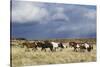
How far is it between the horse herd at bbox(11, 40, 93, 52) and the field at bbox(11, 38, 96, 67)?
41mm

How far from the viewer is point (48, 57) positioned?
2590mm

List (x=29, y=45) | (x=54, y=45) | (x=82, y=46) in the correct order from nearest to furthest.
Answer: (x=29, y=45), (x=54, y=45), (x=82, y=46)

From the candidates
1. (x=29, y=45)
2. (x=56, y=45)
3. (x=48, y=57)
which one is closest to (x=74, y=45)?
(x=56, y=45)

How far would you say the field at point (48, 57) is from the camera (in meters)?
2.46

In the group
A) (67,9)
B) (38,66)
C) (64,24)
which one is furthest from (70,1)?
(38,66)

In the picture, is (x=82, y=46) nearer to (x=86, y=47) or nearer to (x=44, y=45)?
(x=86, y=47)

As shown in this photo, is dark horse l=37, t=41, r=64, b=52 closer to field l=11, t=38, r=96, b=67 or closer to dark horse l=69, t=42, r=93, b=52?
field l=11, t=38, r=96, b=67

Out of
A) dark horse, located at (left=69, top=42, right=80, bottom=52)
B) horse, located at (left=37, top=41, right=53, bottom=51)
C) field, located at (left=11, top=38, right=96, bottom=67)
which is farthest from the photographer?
dark horse, located at (left=69, top=42, right=80, bottom=52)

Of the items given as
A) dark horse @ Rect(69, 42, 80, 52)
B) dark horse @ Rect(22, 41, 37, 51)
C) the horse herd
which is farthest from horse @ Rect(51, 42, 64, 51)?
dark horse @ Rect(22, 41, 37, 51)

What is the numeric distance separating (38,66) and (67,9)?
32.2 inches

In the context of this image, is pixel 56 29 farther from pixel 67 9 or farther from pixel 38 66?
pixel 38 66

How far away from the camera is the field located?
2461mm

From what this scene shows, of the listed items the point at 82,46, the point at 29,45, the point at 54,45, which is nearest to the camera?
the point at 29,45

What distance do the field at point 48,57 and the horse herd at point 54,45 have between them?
0.13ft
